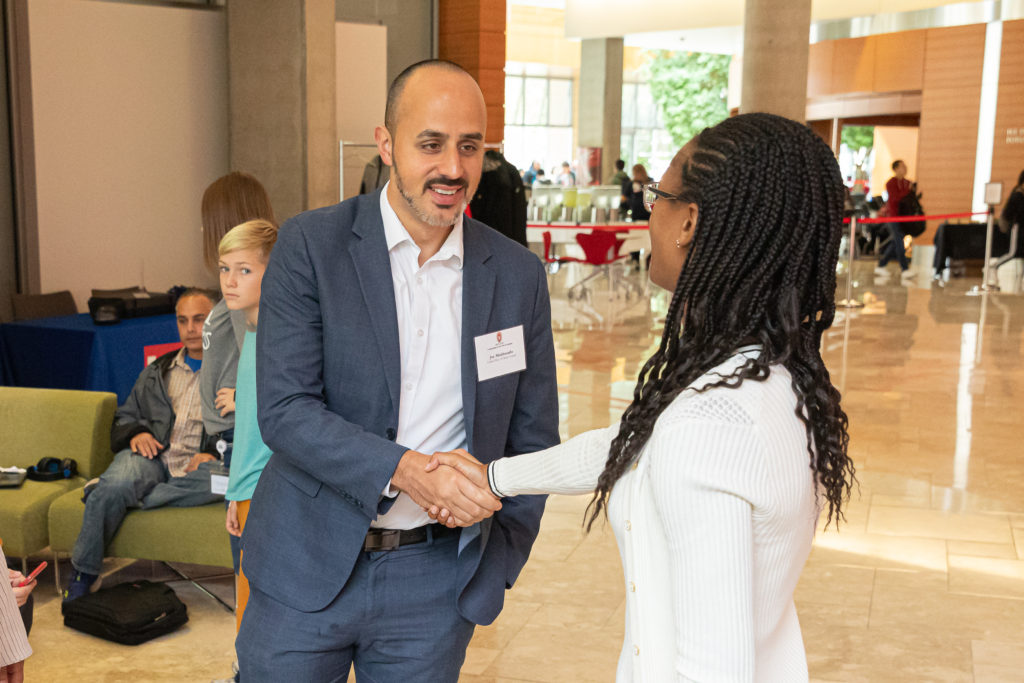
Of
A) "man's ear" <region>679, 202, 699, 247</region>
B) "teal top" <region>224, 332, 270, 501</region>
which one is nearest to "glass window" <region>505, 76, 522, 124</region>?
"teal top" <region>224, 332, 270, 501</region>

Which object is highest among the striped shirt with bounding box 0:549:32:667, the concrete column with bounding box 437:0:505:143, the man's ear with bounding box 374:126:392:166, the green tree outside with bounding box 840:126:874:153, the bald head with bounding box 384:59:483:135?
the green tree outside with bounding box 840:126:874:153

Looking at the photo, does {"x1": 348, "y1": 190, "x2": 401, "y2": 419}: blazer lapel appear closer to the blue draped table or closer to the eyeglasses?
the eyeglasses

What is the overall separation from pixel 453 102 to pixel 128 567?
345cm

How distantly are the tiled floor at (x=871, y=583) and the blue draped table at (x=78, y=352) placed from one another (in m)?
1.96

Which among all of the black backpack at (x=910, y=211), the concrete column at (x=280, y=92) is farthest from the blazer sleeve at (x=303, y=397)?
the black backpack at (x=910, y=211)

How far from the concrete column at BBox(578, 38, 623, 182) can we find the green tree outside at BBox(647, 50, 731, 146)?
57.0 ft

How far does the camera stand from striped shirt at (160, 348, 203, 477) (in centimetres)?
437

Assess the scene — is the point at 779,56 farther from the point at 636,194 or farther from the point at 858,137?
the point at 858,137

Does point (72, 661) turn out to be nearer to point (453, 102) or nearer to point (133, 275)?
point (453, 102)

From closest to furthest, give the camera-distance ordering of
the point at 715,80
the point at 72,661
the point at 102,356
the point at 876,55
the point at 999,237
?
the point at 72,661 < the point at 102,356 < the point at 999,237 < the point at 876,55 < the point at 715,80

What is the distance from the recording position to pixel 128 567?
4.65 m

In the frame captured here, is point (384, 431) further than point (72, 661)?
No

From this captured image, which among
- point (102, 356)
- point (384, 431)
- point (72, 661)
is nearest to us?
point (384, 431)

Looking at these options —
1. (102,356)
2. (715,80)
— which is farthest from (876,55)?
(102,356)
